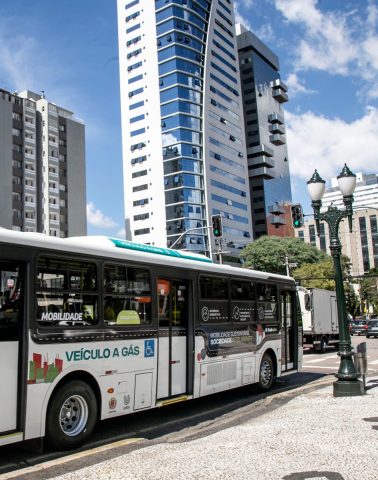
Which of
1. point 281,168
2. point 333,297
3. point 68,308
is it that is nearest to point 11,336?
point 68,308

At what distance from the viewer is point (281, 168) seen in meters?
143

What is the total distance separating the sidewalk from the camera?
558 centimetres

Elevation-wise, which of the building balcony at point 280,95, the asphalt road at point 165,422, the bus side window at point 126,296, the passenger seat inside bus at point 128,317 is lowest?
the asphalt road at point 165,422

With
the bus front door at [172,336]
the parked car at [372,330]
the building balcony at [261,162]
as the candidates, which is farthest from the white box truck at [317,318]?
the building balcony at [261,162]

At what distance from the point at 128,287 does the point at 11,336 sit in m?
2.32

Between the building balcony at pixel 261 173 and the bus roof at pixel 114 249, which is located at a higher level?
the building balcony at pixel 261 173

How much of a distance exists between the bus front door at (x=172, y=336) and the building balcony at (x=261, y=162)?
126m

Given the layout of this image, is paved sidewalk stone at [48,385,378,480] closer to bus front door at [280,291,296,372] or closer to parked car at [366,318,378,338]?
bus front door at [280,291,296,372]

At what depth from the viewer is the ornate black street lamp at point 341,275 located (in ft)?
36.4

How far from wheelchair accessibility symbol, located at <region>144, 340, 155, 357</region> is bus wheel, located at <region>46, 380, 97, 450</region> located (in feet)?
4.29

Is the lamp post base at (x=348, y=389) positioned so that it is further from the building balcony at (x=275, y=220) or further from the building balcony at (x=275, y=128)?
the building balcony at (x=275, y=128)

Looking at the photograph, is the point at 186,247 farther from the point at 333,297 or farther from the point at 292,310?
the point at 292,310

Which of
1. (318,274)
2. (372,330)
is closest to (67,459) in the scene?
(372,330)

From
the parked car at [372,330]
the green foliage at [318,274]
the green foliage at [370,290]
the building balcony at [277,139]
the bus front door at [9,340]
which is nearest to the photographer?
the bus front door at [9,340]
